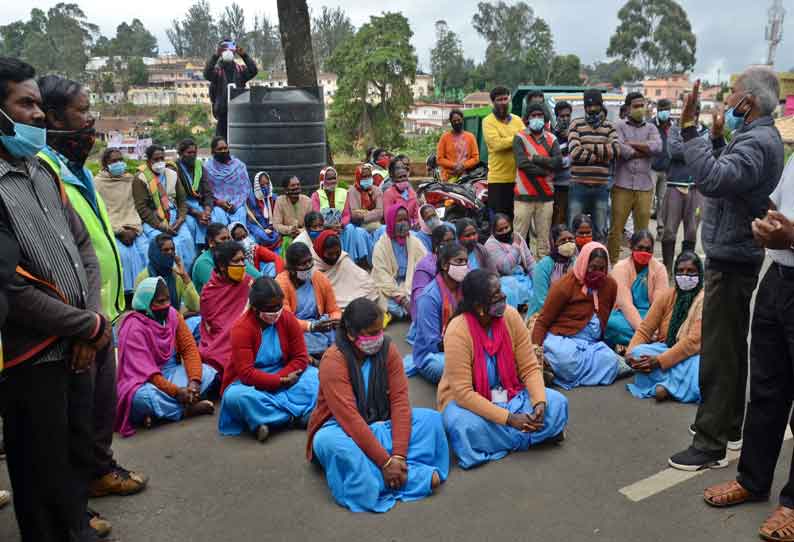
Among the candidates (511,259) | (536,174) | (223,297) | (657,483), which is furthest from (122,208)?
(657,483)

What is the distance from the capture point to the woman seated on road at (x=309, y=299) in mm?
5500

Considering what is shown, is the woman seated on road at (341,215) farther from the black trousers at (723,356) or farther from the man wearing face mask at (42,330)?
the man wearing face mask at (42,330)

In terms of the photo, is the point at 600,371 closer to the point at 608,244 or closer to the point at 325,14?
the point at 608,244

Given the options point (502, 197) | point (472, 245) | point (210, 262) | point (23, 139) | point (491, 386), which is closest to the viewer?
point (23, 139)

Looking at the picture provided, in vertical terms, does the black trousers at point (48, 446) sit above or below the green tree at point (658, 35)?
below

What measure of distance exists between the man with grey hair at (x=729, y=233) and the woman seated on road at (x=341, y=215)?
4635mm

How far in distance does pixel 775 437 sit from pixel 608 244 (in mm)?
4477

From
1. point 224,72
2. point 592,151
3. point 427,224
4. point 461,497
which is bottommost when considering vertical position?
point 461,497

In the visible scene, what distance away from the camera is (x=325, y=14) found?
7588cm

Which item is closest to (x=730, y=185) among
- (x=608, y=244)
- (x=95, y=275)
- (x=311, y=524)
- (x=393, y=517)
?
(x=393, y=517)

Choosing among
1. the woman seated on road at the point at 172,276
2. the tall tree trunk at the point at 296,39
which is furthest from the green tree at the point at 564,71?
the woman seated on road at the point at 172,276

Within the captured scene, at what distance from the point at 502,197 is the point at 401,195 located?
3.84 feet

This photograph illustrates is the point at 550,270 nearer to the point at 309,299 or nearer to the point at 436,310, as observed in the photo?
the point at 436,310

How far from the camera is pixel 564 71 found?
2420 inches
